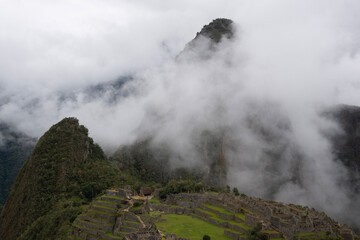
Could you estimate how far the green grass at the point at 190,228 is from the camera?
3861 centimetres

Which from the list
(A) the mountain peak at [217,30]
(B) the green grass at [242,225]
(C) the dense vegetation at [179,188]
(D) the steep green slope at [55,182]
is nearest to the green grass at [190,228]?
(B) the green grass at [242,225]

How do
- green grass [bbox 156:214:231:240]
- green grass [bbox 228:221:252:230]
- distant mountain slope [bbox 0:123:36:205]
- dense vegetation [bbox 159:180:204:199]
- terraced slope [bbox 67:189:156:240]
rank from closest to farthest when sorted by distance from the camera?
terraced slope [bbox 67:189:156:240] → green grass [bbox 156:214:231:240] → green grass [bbox 228:221:252:230] → dense vegetation [bbox 159:180:204:199] → distant mountain slope [bbox 0:123:36:205]

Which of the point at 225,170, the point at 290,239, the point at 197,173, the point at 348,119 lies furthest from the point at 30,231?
the point at 348,119

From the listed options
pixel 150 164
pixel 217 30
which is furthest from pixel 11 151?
pixel 217 30

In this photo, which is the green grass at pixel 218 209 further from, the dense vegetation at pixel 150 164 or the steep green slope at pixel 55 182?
the dense vegetation at pixel 150 164

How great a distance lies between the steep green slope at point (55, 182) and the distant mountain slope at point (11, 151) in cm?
5887

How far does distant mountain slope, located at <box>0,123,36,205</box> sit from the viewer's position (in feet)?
472

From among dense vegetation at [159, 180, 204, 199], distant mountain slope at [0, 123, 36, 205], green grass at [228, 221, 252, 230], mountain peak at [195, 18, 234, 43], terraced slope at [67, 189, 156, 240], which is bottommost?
terraced slope at [67, 189, 156, 240]

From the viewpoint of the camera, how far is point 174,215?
51625 millimetres

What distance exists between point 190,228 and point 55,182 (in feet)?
141

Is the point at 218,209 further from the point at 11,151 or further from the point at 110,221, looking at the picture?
the point at 11,151

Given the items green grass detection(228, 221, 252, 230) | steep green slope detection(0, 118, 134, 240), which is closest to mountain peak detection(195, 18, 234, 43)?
steep green slope detection(0, 118, 134, 240)

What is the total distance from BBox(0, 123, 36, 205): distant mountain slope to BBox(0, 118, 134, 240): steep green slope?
58866mm

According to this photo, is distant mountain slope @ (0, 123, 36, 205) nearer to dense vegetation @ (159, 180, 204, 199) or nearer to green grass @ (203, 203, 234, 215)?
dense vegetation @ (159, 180, 204, 199)
